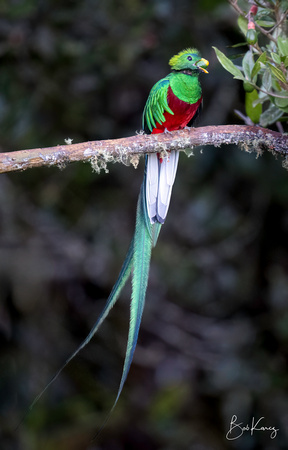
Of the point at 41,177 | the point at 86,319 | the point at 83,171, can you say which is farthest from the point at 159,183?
the point at 86,319

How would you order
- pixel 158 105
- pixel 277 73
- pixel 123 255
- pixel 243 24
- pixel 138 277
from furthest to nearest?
pixel 123 255 < pixel 158 105 < pixel 138 277 < pixel 243 24 < pixel 277 73

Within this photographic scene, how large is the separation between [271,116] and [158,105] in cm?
38

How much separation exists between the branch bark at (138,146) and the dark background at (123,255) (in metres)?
0.91

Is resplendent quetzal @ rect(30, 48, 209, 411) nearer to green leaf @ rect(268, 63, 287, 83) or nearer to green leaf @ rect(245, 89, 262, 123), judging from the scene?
green leaf @ rect(245, 89, 262, 123)

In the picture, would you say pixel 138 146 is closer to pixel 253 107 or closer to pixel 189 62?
pixel 253 107

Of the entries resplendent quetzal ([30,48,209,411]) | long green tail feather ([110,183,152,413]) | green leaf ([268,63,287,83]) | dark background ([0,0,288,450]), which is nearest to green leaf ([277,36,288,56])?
green leaf ([268,63,287,83])

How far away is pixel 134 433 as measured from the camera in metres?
2.20

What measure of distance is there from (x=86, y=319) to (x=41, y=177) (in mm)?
756

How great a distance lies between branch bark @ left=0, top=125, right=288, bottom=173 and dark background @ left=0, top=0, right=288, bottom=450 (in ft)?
2.97

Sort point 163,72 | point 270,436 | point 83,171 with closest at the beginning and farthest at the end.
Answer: point 270,436, point 83,171, point 163,72

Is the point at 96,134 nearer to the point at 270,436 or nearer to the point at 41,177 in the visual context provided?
the point at 41,177

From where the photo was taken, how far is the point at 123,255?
2.57 metres

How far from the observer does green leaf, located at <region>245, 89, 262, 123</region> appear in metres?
1.44

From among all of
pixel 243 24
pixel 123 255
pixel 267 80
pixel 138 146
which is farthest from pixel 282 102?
pixel 123 255
